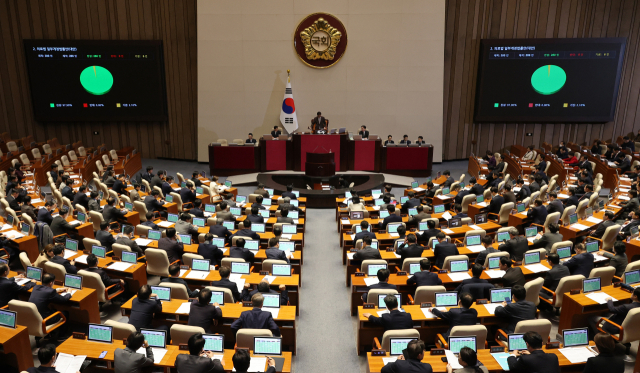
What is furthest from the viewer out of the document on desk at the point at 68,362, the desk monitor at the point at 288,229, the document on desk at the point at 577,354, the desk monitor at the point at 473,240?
the desk monitor at the point at 288,229

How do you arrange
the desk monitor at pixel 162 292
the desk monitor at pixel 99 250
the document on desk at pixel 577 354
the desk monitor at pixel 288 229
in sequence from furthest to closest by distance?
1. the desk monitor at pixel 288 229
2. the desk monitor at pixel 99 250
3. the desk monitor at pixel 162 292
4. the document on desk at pixel 577 354

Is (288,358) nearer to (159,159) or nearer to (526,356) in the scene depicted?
(526,356)

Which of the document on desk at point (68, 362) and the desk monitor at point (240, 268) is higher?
the desk monitor at point (240, 268)

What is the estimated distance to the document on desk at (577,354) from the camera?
489cm

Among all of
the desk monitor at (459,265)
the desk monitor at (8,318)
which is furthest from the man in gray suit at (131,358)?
the desk monitor at (459,265)

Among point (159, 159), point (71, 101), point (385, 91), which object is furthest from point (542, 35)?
point (71, 101)

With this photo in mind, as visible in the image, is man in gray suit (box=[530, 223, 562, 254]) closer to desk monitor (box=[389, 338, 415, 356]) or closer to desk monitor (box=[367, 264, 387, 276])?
desk monitor (box=[367, 264, 387, 276])

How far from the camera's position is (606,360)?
4.47 meters

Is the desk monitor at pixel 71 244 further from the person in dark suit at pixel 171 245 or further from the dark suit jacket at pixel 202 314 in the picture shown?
the dark suit jacket at pixel 202 314

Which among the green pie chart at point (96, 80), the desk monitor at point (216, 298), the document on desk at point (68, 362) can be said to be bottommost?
the document on desk at point (68, 362)

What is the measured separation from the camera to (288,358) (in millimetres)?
5039

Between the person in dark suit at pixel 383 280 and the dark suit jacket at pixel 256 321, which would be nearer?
the dark suit jacket at pixel 256 321

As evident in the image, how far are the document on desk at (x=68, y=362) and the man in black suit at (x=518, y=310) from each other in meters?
4.88

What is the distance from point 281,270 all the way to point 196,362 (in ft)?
8.93
